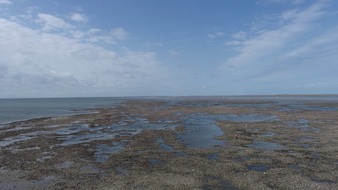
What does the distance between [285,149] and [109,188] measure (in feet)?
49.9

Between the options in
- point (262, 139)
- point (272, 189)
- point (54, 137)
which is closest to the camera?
point (272, 189)

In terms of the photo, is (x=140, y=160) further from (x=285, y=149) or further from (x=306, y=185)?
(x=285, y=149)

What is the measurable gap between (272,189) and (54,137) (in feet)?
80.3

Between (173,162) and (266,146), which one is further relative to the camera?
(266,146)

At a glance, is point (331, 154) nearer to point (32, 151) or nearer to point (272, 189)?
point (272, 189)

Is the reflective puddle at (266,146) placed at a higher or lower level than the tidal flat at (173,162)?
higher

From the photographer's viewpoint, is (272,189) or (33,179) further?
(33,179)

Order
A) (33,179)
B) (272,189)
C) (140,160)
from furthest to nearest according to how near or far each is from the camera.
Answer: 1. (140,160)
2. (33,179)
3. (272,189)

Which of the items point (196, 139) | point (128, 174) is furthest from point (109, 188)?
point (196, 139)

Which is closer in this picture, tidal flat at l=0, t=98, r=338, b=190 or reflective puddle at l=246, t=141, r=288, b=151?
tidal flat at l=0, t=98, r=338, b=190

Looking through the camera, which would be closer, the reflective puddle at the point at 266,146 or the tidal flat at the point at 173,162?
the tidal flat at the point at 173,162

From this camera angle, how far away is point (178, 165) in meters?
17.6

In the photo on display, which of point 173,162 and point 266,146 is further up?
point 266,146

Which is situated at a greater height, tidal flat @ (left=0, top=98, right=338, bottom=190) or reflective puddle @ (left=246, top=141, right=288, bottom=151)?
reflective puddle @ (left=246, top=141, right=288, bottom=151)
